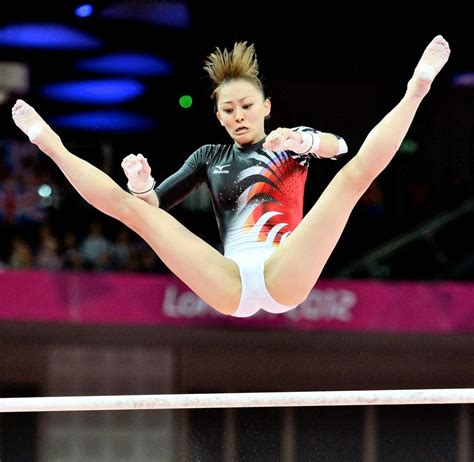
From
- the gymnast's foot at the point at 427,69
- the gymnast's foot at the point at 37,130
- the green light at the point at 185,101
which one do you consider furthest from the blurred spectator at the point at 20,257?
the gymnast's foot at the point at 427,69

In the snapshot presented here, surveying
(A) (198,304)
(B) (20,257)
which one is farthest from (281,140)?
(B) (20,257)

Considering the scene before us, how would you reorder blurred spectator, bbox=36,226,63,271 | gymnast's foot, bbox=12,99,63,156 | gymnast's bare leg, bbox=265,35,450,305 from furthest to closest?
1. blurred spectator, bbox=36,226,63,271
2. gymnast's foot, bbox=12,99,63,156
3. gymnast's bare leg, bbox=265,35,450,305

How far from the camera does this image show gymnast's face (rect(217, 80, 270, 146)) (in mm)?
4070

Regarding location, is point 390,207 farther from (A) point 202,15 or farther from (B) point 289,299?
(B) point 289,299

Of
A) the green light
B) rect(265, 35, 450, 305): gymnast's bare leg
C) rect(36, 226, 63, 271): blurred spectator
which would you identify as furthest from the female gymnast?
the green light

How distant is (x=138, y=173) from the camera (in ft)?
12.8

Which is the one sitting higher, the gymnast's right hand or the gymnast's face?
the gymnast's face

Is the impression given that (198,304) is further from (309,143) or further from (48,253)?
(309,143)

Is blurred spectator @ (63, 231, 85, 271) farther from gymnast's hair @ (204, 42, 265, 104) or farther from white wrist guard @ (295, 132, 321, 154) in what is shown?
white wrist guard @ (295, 132, 321, 154)

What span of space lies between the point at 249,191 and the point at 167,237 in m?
0.43

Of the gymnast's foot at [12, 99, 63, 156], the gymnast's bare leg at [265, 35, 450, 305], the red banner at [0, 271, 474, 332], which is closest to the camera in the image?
the gymnast's bare leg at [265, 35, 450, 305]

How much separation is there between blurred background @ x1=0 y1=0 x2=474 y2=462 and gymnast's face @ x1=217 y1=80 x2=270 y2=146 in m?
2.99

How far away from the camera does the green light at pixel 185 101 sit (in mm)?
9608

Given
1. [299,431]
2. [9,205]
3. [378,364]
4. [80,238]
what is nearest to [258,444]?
[299,431]
